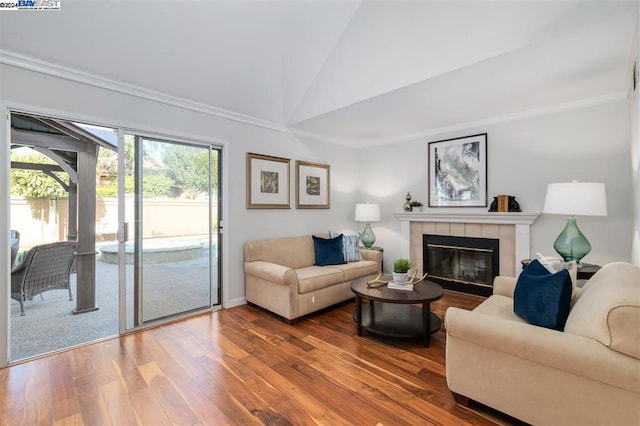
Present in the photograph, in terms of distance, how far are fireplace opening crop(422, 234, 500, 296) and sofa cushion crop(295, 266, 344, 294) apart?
1.70m

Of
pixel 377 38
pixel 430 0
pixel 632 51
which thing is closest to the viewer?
pixel 632 51

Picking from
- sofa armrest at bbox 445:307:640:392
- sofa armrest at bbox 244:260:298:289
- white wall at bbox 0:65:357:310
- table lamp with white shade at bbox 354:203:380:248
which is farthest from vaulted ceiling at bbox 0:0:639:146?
sofa armrest at bbox 445:307:640:392

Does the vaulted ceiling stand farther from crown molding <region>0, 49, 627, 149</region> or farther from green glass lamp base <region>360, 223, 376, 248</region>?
green glass lamp base <region>360, 223, 376, 248</region>

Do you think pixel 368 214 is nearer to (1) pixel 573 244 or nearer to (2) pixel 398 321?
(2) pixel 398 321

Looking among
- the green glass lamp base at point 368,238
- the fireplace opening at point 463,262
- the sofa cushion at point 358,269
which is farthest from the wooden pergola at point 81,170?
the fireplace opening at point 463,262

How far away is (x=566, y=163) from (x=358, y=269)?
8.96 ft

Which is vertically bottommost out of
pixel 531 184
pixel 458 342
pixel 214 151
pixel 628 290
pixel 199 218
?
pixel 458 342

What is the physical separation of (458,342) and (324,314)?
74.4 inches

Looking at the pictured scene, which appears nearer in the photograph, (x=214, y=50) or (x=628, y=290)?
(x=628, y=290)

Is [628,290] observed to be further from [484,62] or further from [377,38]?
[377,38]

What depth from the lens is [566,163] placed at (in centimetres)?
342

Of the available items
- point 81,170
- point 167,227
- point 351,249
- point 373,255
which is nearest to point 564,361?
point 351,249

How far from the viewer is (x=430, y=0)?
Result: 98.1 inches

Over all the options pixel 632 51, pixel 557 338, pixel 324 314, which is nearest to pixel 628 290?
pixel 557 338
